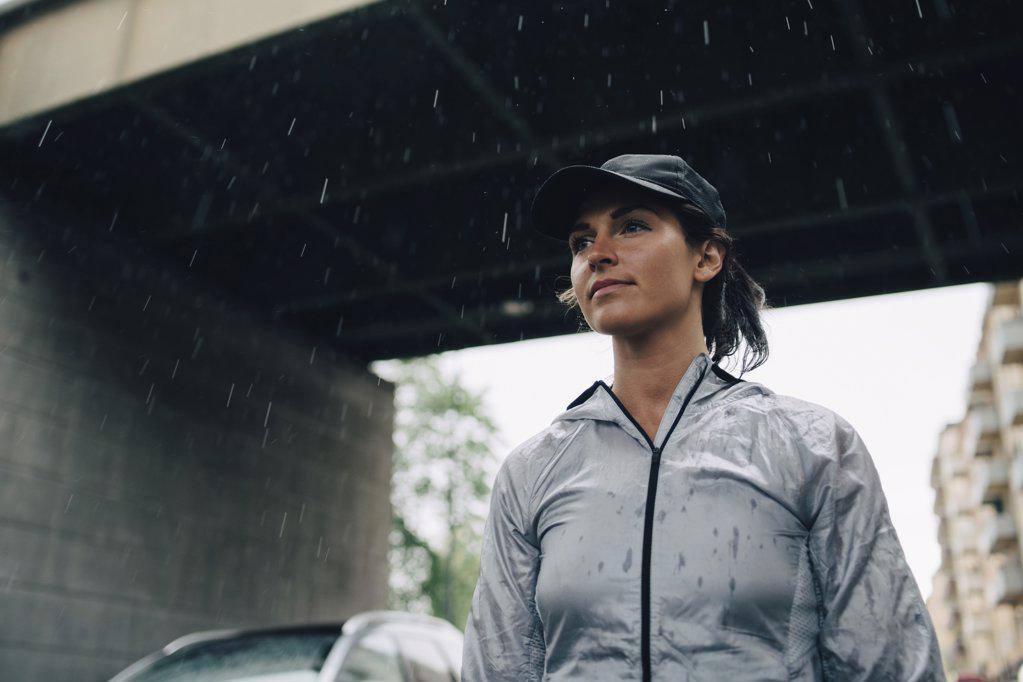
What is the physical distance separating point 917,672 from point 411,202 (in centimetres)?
787

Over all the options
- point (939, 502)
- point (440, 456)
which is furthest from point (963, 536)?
point (440, 456)

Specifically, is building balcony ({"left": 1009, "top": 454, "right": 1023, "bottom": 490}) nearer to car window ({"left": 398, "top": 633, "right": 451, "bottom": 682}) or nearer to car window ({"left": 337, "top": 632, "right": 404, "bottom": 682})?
car window ({"left": 398, "top": 633, "right": 451, "bottom": 682})

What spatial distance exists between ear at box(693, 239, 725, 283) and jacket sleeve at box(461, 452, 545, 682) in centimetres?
59

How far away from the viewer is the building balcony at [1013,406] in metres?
47.5

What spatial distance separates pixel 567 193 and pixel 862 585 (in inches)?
41.4

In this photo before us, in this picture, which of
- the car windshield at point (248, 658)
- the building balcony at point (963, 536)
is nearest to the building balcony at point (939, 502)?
the building balcony at point (963, 536)

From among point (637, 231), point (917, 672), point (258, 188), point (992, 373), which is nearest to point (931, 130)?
point (258, 188)

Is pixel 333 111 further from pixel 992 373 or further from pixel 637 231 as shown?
pixel 992 373

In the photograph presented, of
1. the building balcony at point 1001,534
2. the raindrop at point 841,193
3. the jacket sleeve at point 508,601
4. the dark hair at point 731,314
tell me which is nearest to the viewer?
the jacket sleeve at point 508,601

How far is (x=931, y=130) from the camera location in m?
7.89

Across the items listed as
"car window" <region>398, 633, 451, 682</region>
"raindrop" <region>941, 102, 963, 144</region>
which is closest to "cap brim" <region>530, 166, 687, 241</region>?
"car window" <region>398, 633, 451, 682</region>

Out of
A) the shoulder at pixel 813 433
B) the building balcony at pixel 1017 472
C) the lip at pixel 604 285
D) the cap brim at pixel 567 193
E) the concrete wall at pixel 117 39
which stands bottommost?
the shoulder at pixel 813 433

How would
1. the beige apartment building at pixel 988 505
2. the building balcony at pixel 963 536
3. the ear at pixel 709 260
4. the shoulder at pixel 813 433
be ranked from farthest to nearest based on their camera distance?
the building balcony at pixel 963 536, the beige apartment building at pixel 988 505, the ear at pixel 709 260, the shoulder at pixel 813 433

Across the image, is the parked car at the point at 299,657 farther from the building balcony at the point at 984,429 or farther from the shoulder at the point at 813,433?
the building balcony at the point at 984,429
